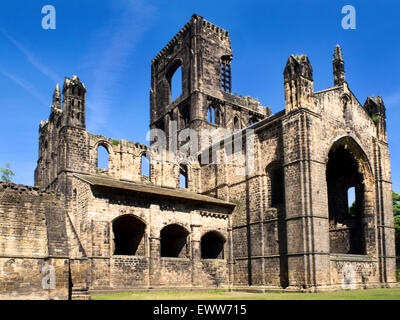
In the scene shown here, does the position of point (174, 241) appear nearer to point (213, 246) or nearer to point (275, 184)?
point (213, 246)

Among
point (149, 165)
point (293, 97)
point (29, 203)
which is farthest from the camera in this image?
point (149, 165)

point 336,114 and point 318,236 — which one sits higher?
point 336,114

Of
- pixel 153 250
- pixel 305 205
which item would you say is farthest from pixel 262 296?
pixel 153 250

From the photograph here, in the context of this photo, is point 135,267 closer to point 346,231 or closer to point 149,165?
point 149,165

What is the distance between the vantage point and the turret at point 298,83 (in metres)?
23.8

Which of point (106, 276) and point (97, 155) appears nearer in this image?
point (106, 276)

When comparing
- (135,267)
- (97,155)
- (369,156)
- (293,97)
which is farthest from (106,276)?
(369,156)

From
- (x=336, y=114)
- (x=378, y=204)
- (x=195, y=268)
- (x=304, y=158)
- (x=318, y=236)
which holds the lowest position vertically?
(x=195, y=268)

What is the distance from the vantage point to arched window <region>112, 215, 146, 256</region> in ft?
77.7

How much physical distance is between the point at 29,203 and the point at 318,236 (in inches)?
589

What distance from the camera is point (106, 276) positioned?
21.2m

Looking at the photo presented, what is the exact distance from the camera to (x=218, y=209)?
27.7 metres

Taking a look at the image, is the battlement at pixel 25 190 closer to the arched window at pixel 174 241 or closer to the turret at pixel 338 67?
the arched window at pixel 174 241

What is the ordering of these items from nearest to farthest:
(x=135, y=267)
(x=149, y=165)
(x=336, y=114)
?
1. (x=135, y=267)
2. (x=336, y=114)
3. (x=149, y=165)
